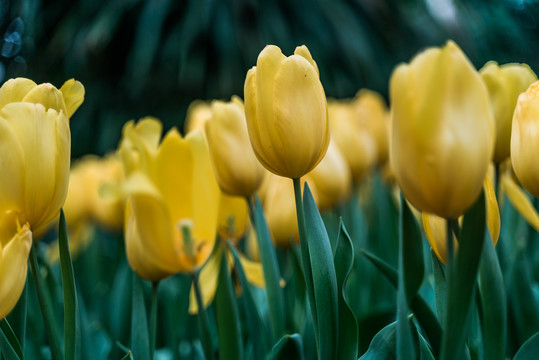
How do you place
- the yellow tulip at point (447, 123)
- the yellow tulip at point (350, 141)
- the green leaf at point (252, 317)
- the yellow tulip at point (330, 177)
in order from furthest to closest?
the yellow tulip at point (350, 141) < the yellow tulip at point (330, 177) < the green leaf at point (252, 317) < the yellow tulip at point (447, 123)

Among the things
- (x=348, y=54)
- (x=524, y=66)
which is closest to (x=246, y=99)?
(x=524, y=66)

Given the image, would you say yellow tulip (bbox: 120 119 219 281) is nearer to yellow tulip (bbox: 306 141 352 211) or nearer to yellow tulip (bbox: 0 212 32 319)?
yellow tulip (bbox: 0 212 32 319)

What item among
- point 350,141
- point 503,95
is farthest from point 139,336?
point 350,141

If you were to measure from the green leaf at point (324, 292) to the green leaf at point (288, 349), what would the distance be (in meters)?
0.04

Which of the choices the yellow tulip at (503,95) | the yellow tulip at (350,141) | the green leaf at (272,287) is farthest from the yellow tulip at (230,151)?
the yellow tulip at (350,141)

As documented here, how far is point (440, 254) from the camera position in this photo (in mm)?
397

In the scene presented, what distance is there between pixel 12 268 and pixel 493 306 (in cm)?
32

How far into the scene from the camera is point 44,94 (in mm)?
428

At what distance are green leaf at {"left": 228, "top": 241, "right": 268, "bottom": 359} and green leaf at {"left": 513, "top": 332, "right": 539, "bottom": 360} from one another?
0.22 m

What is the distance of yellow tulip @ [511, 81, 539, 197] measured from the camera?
0.41 m

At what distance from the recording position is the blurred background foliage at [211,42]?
3.25 m

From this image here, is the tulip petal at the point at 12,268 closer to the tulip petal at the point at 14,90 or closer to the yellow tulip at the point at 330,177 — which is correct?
the tulip petal at the point at 14,90

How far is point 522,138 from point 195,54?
306cm

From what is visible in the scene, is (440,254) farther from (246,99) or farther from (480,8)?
(480,8)
